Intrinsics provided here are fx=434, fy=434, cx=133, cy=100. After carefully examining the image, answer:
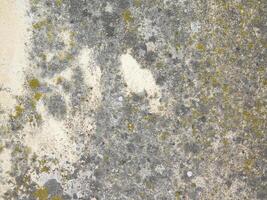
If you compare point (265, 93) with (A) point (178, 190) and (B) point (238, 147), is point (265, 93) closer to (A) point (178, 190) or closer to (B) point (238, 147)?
(B) point (238, 147)

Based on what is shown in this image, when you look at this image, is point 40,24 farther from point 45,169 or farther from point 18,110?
point 45,169

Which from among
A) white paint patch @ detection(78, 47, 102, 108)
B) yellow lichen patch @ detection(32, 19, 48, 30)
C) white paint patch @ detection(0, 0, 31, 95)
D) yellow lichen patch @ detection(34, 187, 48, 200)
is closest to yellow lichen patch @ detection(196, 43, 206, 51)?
white paint patch @ detection(78, 47, 102, 108)

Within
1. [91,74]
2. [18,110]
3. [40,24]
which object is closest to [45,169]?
[18,110]

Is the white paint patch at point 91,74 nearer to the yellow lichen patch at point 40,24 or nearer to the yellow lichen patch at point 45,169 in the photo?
the yellow lichen patch at point 40,24

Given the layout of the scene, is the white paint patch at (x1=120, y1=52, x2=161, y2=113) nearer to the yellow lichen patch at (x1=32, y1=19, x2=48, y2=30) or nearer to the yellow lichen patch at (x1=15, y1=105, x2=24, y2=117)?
the yellow lichen patch at (x1=32, y1=19, x2=48, y2=30)

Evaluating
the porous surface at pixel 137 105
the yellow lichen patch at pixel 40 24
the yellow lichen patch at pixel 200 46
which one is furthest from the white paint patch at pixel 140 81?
the yellow lichen patch at pixel 40 24

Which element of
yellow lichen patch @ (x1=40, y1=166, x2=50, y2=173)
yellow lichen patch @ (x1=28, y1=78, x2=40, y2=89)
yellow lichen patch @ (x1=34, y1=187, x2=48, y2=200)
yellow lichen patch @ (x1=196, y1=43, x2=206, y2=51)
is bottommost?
yellow lichen patch @ (x1=34, y1=187, x2=48, y2=200)
